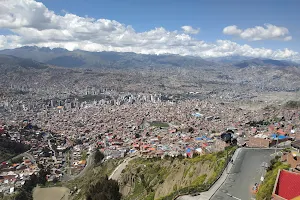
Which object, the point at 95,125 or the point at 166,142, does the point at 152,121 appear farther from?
the point at 166,142

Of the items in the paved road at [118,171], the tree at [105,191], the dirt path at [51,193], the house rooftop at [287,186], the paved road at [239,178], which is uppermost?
the house rooftop at [287,186]

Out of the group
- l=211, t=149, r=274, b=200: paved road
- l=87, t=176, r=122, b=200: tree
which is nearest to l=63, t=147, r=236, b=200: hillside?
l=211, t=149, r=274, b=200: paved road

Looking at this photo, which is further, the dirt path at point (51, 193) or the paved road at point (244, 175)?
the dirt path at point (51, 193)

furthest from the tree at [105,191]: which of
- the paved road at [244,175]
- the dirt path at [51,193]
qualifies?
the dirt path at [51,193]

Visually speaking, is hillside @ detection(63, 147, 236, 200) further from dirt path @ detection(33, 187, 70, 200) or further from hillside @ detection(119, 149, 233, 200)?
dirt path @ detection(33, 187, 70, 200)

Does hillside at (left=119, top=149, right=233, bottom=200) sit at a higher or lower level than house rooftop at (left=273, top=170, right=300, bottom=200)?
lower

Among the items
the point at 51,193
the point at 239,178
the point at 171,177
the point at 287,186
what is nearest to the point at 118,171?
the point at 51,193

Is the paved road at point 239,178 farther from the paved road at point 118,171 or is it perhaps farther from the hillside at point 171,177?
the paved road at point 118,171

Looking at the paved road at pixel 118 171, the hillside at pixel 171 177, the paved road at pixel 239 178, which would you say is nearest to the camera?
the paved road at pixel 239 178
